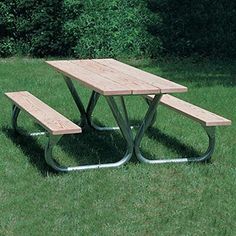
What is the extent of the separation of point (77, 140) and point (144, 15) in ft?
19.7

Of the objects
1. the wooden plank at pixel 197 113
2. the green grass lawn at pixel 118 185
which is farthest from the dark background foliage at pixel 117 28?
the wooden plank at pixel 197 113

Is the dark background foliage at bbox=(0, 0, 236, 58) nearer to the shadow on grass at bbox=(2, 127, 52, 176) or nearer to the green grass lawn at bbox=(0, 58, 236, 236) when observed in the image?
the green grass lawn at bbox=(0, 58, 236, 236)

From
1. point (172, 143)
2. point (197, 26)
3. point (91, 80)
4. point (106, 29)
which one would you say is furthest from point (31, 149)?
point (197, 26)

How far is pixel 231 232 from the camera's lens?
16.7ft

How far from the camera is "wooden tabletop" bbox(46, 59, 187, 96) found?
6070 mm

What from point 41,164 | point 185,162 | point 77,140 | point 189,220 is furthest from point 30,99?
point 189,220

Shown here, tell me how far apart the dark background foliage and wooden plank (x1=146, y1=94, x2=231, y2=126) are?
210 inches

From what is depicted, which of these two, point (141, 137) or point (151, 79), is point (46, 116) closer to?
point (141, 137)

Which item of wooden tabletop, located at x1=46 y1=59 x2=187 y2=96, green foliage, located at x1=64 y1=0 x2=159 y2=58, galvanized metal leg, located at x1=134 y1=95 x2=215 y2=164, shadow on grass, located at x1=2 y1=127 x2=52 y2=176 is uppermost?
wooden tabletop, located at x1=46 y1=59 x2=187 y2=96

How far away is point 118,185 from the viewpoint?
5.97 metres

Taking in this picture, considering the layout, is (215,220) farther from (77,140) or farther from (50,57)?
(50,57)

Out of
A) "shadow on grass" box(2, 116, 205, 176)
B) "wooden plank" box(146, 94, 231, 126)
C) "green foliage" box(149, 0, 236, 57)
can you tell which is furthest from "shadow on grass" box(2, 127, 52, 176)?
"green foliage" box(149, 0, 236, 57)

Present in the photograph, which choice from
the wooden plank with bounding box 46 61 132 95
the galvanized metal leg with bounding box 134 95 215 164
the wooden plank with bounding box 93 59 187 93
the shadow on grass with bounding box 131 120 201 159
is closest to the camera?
the wooden plank with bounding box 46 61 132 95

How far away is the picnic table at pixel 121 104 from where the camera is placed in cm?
607
